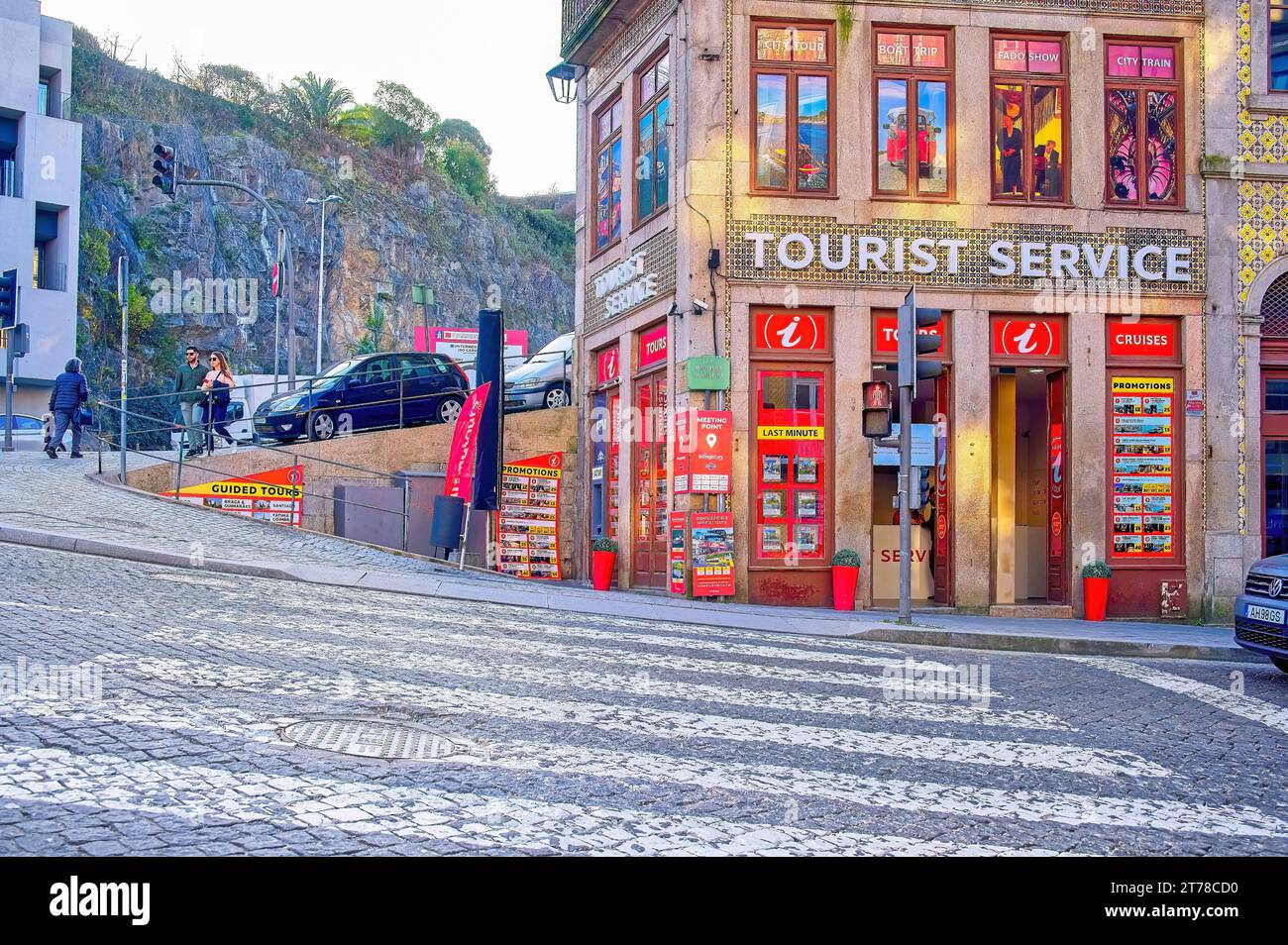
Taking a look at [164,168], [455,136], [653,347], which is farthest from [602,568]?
[455,136]

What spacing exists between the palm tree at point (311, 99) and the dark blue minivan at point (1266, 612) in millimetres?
87918

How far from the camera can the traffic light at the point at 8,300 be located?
1028 inches

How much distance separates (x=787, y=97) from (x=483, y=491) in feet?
24.2

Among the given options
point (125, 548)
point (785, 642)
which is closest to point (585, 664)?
point (785, 642)

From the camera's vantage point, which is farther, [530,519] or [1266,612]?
[530,519]

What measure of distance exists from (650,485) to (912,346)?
609 cm

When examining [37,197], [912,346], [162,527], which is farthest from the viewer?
[37,197]

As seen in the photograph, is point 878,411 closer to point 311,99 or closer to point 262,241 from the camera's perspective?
point 262,241

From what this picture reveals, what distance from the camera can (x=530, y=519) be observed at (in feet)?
74.0

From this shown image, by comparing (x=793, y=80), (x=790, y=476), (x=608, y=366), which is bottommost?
(x=790, y=476)

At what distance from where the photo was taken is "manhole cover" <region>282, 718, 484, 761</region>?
6180 millimetres

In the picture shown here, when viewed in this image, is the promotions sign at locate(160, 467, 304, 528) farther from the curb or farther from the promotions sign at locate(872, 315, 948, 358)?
the promotions sign at locate(872, 315, 948, 358)

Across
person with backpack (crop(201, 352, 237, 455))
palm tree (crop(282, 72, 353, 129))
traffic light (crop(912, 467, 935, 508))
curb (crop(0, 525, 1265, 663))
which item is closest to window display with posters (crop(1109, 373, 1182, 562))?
traffic light (crop(912, 467, 935, 508))
